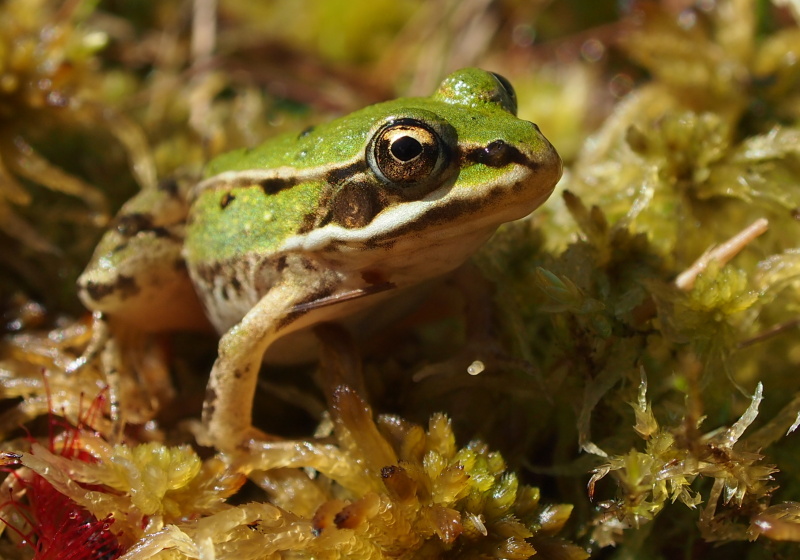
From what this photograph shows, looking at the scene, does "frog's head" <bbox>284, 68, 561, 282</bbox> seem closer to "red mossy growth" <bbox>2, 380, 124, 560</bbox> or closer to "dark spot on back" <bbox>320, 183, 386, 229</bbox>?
"dark spot on back" <bbox>320, 183, 386, 229</bbox>

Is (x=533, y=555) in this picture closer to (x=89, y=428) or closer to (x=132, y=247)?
(x=89, y=428)

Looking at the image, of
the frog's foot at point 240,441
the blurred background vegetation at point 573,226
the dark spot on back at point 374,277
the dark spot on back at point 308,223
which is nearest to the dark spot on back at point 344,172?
the dark spot on back at point 308,223

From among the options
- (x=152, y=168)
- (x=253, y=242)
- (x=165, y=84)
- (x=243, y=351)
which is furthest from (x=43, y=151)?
(x=243, y=351)

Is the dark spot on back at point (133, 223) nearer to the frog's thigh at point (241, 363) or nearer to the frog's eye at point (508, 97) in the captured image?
the frog's thigh at point (241, 363)

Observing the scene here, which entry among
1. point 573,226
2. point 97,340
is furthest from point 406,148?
point 97,340

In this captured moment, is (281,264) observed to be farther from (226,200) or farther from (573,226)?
(573,226)

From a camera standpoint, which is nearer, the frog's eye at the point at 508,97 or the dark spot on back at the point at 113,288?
the frog's eye at the point at 508,97

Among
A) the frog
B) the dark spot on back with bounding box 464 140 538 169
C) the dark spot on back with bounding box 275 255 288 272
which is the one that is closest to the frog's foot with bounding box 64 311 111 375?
the frog
